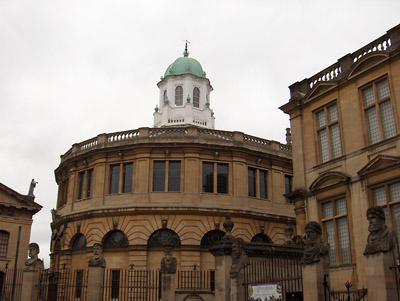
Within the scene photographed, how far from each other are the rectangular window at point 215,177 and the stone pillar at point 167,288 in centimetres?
1538

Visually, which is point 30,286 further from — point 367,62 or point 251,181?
point 251,181

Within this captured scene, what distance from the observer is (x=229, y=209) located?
3338 centimetres


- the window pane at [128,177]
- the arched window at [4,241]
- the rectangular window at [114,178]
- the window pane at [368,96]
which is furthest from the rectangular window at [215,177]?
the arched window at [4,241]

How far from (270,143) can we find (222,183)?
18.6 ft

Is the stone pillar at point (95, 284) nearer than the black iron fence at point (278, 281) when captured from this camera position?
No

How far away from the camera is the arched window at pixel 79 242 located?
1387 inches

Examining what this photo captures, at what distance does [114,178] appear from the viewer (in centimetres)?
3534

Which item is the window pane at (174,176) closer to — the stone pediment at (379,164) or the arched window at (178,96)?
the stone pediment at (379,164)

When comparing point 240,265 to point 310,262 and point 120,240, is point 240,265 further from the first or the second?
point 120,240

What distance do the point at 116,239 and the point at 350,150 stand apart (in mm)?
19672

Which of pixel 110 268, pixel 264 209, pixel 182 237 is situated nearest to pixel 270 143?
pixel 264 209

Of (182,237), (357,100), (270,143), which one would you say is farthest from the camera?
(270,143)

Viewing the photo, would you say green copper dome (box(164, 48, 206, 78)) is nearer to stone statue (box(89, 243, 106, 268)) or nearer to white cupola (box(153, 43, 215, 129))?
white cupola (box(153, 43, 215, 129))

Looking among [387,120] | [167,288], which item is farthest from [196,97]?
[167,288]
